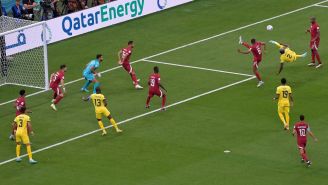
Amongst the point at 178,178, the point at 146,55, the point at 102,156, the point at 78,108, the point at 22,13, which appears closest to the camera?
the point at 178,178

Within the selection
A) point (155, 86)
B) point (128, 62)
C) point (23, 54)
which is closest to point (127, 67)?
point (128, 62)

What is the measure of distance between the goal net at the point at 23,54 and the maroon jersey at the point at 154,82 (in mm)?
6752

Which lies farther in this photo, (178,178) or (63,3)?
(63,3)

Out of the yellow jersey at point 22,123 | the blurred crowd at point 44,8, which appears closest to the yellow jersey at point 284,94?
the yellow jersey at point 22,123

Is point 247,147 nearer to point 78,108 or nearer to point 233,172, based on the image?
point 233,172

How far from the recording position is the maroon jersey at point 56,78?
44781 millimetres

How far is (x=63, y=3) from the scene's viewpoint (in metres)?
58.7

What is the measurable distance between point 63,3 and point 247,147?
73.9 ft

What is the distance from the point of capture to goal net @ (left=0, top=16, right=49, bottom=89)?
49.2m

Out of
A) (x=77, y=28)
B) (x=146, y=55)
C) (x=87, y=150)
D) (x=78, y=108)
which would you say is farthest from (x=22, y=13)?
(x=87, y=150)

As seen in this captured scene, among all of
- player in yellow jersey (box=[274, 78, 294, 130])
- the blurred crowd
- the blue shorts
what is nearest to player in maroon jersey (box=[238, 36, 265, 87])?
player in yellow jersey (box=[274, 78, 294, 130])

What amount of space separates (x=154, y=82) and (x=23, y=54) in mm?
10064

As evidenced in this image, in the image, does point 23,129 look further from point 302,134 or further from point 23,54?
point 23,54

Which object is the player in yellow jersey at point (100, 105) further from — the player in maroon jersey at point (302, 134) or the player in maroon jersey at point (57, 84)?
the player in maroon jersey at point (302, 134)
